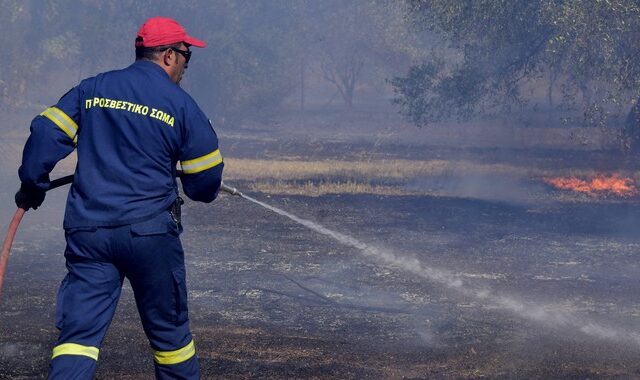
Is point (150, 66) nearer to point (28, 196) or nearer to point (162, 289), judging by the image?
point (28, 196)

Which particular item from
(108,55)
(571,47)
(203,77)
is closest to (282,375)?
(571,47)

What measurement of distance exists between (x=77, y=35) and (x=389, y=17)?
19.4m

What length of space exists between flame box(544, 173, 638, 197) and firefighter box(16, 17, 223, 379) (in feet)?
50.0

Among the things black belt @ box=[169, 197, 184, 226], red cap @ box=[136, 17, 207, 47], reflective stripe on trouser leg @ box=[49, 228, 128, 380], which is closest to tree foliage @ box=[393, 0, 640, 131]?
red cap @ box=[136, 17, 207, 47]

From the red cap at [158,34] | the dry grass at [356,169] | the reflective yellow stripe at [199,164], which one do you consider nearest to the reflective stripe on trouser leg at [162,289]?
the reflective yellow stripe at [199,164]

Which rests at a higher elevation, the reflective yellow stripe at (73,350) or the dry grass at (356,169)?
the reflective yellow stripe at (73,350)

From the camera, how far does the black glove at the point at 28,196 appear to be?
4684mm

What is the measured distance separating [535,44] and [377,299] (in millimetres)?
15131

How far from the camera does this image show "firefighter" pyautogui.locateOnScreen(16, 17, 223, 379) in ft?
14.4

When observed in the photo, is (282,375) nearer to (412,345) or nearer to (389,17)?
(412,345)

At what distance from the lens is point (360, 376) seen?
20.3ft

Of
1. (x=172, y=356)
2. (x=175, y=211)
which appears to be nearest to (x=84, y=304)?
(x=172, y=356)

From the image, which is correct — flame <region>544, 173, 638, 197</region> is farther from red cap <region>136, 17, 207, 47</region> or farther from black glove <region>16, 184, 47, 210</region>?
black glove <region>16, 184, 47, 210</region>

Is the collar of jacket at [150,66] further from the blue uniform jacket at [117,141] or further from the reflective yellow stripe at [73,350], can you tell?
the reflective yellow stripe at [73,350]
